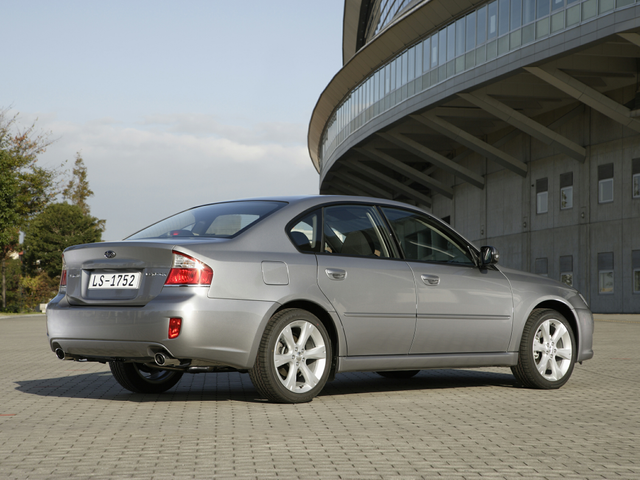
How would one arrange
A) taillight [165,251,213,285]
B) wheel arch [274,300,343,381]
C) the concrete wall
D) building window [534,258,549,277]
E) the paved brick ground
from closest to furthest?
the paved brick ground < taillight [165,251,213,285] < wheel arch [274,300,343,381] < the concrete wall < building window [534,258,549,277]

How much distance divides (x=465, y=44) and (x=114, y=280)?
96.2 feet

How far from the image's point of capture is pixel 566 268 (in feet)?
122

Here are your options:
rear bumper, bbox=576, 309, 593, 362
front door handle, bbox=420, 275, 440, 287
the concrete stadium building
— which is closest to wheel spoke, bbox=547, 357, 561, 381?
rear bumper, bbox=576, 309, 593, 362

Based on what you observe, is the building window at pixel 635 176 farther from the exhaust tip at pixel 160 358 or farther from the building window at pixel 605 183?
the exhaust tip at pixel 160 358

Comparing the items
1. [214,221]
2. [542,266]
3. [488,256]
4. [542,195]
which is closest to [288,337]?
[214,221]

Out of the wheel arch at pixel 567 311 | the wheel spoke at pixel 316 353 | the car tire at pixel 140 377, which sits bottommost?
the car tire at pixel 140 377

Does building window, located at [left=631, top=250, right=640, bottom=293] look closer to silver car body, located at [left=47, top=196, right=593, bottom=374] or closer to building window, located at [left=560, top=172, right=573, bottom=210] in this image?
building window, located at [left=560, top=172, right=573, bottom=210]

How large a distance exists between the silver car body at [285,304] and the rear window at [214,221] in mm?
150

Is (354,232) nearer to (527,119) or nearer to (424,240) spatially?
(424,240)

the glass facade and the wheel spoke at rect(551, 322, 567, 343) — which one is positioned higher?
the glass facade

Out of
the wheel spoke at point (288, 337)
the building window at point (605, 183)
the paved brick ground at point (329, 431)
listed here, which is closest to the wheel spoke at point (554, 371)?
the paved brick ground at point (329, 431)

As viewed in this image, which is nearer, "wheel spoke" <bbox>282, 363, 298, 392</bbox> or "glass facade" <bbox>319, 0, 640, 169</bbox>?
"wheel spoke" <bbox>282, 363, 298, 392</bbox>

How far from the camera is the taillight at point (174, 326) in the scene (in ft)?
18.6

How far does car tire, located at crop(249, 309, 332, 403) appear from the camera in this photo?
601 cm
